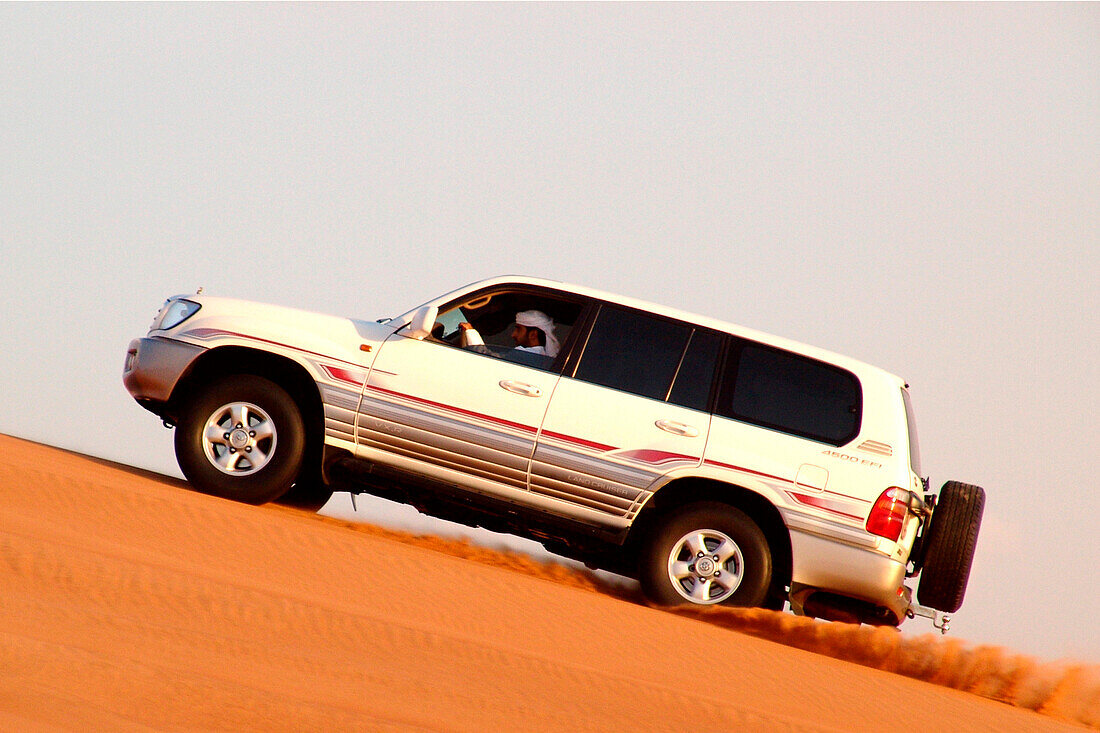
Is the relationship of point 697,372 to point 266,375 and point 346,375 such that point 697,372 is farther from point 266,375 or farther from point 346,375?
point 266,375

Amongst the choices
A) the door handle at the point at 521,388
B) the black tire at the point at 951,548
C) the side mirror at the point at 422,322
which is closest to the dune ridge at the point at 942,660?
the black tire at the point at 951,548

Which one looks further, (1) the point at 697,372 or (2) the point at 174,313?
(2) the point at 174,313

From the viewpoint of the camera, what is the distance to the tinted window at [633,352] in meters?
6.87

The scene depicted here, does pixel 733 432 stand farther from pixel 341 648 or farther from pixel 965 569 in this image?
pixel 341 648

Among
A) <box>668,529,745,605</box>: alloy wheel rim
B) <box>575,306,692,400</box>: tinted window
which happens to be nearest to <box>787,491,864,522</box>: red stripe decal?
<box>668,529,745,605</box>: alloy wheel rim

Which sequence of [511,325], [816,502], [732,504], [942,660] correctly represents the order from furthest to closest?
[511,325], [732,504], [816,502], [942,660]

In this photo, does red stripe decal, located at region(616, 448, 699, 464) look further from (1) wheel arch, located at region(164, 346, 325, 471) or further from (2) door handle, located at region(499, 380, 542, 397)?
(1) wheel arch, located at region(164, 346, 325, 471)

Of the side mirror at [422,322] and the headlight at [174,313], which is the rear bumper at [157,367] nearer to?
the headlight at [174,313]

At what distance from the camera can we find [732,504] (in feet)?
22.4

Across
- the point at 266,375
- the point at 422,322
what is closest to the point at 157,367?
the point at 266,375

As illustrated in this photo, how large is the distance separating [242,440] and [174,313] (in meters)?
1.08

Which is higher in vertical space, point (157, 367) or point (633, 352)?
point (633, 352)

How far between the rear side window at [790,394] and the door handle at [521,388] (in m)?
1.17

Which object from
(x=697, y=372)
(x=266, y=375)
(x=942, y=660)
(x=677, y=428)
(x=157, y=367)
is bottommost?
(x=942, y=660)
